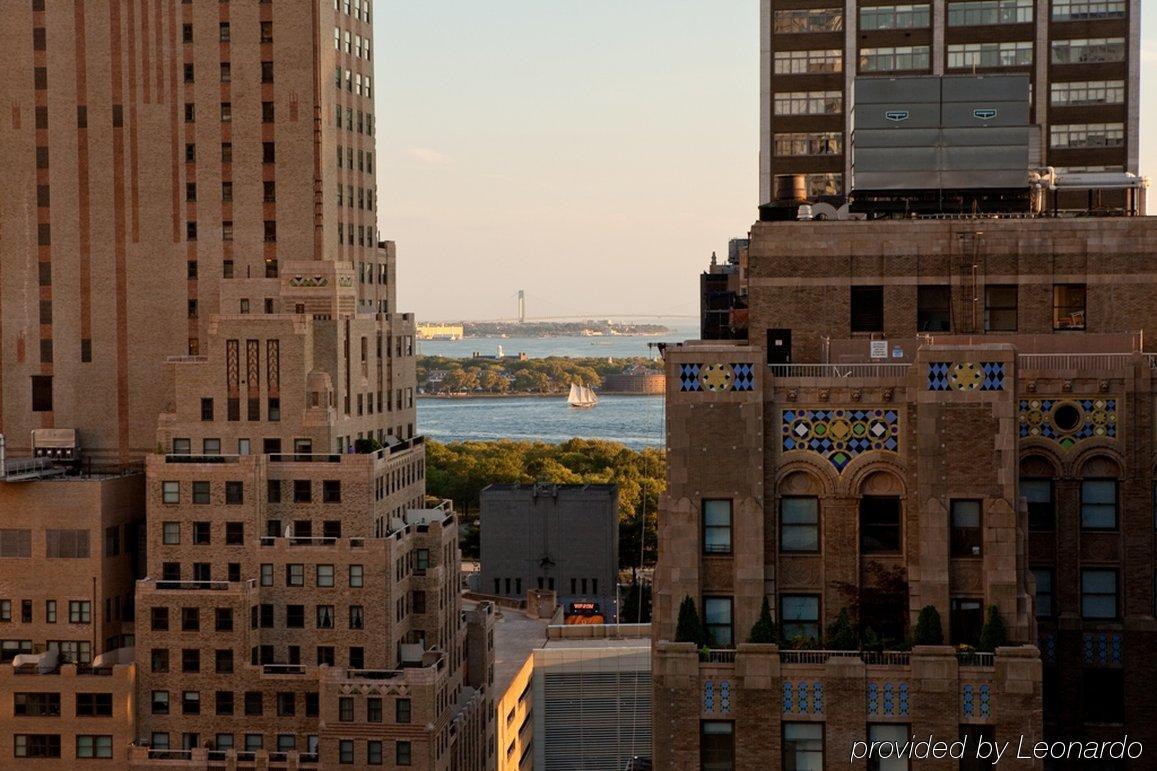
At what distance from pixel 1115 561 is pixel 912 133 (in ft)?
59.9

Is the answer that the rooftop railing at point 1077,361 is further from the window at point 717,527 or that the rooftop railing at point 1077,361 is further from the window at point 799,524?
the window at point 717,527

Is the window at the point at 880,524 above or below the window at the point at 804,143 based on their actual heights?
below

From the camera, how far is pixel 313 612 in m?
113

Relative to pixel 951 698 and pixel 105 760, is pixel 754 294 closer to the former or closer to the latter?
pixel 951 698

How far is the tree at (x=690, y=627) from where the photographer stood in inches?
2058

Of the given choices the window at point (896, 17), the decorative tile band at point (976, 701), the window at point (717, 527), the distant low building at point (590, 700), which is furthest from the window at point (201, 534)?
the decorative tile band at point (976, 701)

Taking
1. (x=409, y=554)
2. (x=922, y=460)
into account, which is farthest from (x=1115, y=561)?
(x=409, y=554)

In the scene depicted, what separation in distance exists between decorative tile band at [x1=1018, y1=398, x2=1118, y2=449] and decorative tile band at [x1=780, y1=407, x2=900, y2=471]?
5.35 meters

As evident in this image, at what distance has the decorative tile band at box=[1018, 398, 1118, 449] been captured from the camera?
5547 cm

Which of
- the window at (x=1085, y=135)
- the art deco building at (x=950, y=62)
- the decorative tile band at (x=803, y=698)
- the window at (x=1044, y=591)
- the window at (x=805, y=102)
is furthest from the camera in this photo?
the window at (x=805, y=102)

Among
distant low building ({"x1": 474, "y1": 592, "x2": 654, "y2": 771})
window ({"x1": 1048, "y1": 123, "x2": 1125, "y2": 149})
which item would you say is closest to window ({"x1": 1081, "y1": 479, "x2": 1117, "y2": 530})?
window ({"x1": 1048, "y1": 123, "x2": 1125, "y2": 149})

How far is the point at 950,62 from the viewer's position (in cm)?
11600

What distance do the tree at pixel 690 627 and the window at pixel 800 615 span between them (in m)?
2.56

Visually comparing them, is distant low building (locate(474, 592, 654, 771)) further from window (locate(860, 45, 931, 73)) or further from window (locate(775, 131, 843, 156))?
window (locate(860, 45, 931, 73))
